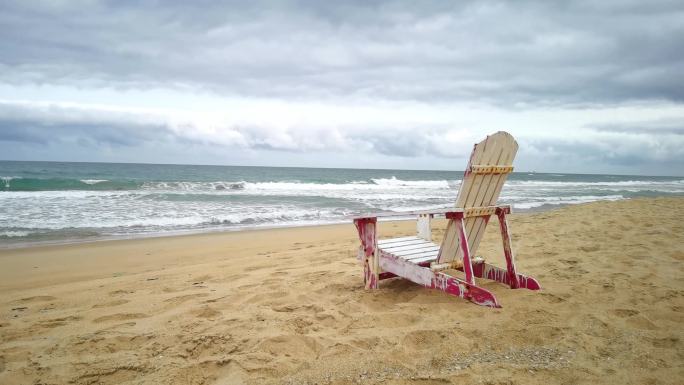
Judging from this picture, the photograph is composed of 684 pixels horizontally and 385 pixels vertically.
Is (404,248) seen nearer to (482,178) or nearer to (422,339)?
(482,178)

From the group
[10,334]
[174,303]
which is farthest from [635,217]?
[10,334]

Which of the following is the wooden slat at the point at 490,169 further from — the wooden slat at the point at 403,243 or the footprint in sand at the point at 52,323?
the footprint in sand at the point at 52,323

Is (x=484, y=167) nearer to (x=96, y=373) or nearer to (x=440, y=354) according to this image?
(x=440, y=354)

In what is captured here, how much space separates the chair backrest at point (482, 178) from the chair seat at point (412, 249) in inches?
7.9

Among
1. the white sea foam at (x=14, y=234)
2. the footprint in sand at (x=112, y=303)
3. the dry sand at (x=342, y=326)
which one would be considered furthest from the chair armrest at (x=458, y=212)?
the white sea foam at (x=14, y=234)

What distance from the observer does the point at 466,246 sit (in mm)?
3410

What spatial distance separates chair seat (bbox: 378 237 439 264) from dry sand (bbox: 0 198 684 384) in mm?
357

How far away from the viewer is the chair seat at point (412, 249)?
3906 millimetres

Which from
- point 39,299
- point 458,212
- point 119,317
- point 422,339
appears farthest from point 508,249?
point 39,299

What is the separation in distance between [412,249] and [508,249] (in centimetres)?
98

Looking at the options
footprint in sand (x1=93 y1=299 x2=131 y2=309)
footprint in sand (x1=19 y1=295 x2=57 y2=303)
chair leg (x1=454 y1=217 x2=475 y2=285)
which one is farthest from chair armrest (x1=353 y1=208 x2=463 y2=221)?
footprint in sand (x1=19 y1=295 x2=57 y2=303)

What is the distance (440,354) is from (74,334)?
295cm

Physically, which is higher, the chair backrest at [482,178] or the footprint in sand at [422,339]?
the chair backrest at [482,178]

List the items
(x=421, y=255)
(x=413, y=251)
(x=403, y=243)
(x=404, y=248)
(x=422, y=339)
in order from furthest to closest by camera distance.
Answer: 1. (x=403, y=243)
2. (x=404, y=248)
3. (x=413, y=251)
4. (x=421, y=255)
5. (x=422, y=339)
